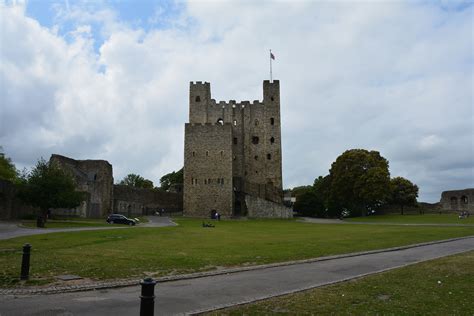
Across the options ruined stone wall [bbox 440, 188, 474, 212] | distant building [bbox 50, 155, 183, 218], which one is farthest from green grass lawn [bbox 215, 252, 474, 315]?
ruined stone wall [bbox 440, 188, 474, 212]

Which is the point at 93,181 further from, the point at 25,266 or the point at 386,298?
the point at 386,298

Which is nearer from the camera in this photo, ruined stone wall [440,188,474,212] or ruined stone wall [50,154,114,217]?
ruined stone wall [50,154,114,217]

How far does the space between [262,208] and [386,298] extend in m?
Answer: 51.2

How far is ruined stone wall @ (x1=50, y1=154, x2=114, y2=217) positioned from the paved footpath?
3919 centimetres

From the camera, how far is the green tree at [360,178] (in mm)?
59094

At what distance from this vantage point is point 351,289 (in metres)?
9.56

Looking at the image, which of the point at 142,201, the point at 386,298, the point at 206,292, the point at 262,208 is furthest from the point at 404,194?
the point at 206,292

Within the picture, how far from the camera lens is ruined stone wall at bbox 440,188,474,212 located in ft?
197

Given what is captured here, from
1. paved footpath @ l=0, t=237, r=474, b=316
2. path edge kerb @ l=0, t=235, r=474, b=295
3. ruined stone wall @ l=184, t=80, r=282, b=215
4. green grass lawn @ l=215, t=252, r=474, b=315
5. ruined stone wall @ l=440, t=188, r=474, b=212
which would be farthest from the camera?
ruined stone wall @ l=184, t=80, r=282, b=215

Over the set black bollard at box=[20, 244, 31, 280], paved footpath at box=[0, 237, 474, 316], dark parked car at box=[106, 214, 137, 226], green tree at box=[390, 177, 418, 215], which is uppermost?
green tree at box=[390, 177, 418, 215]

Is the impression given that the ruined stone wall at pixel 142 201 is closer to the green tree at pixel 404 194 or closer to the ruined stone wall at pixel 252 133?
the ruined stone wall at pixel 252 133

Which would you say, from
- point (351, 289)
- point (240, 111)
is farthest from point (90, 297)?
point (240, 111)

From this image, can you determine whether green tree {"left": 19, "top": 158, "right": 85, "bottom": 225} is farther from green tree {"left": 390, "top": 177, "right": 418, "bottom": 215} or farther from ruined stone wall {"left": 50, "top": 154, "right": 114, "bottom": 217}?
green tree {"left": 390, "top": 177, "right": 418, "bottom": 215}

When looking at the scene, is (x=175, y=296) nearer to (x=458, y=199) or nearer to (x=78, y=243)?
(x=78, y=243)
